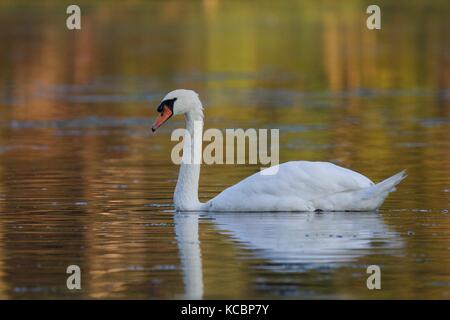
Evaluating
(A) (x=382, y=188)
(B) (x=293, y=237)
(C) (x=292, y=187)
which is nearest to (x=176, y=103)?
(C) (x=292, y=187)

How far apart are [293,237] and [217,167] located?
7.59 m

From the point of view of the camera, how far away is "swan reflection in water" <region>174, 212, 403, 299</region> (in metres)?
14.1

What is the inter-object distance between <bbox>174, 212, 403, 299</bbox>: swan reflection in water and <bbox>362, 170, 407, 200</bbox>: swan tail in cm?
25

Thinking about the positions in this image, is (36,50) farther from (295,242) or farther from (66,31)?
(295,242)

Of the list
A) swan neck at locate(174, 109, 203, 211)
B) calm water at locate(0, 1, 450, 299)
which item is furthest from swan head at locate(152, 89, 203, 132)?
calm water at locate(0, 1, 450, 299)

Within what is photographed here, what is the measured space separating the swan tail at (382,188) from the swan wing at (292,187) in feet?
0.34

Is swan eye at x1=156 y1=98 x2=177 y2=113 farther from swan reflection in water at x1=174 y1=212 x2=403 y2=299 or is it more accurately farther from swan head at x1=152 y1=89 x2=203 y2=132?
swan reflection in water at x1=174 y1=212 x2=403 y2=299

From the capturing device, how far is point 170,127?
1214 inches

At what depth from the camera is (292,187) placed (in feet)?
57.3

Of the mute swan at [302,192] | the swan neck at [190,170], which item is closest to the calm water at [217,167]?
the mute swan at [302,192]

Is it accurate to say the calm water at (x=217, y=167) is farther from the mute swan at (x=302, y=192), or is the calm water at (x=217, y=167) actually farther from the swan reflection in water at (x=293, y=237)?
the mute swan at (x=302, y=192)

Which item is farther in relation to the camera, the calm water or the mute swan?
the mute swan
